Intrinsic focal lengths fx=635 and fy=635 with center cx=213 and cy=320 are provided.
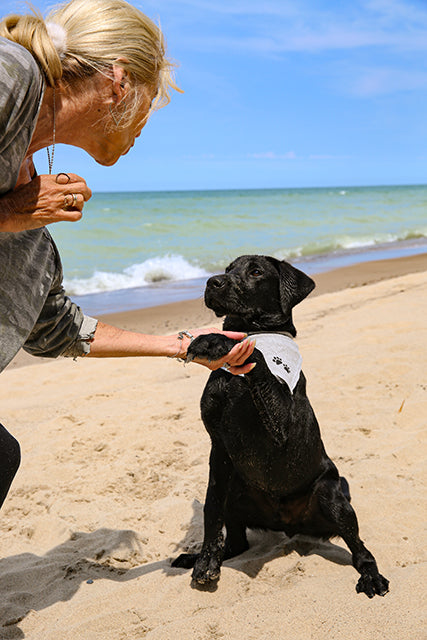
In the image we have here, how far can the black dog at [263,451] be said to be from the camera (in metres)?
2.96

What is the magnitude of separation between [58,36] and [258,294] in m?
1.60

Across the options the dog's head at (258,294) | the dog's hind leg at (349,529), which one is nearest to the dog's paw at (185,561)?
the dog's hind leg at (349,529)

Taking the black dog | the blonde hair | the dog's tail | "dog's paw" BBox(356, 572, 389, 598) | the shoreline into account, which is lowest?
the shoreline

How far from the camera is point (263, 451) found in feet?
9.89

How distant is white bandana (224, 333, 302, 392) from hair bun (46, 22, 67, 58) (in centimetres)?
Answer: 151

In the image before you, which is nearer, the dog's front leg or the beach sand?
the beach sand

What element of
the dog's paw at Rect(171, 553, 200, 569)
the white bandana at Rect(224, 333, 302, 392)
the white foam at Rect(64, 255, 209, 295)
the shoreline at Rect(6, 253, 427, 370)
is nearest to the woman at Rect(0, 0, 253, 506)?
the white bandana at Rect(224, 333, 302, 392)

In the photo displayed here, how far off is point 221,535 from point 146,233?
22156 mm

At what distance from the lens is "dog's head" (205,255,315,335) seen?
10.6ft

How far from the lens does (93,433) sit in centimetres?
519

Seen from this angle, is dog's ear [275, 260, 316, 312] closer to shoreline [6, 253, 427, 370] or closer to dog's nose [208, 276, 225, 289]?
dog's nose [208, 276, 225, 289]

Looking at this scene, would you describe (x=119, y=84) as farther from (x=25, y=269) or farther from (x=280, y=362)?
(x=280, y=362)

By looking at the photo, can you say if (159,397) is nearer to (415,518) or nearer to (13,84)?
(415,518)

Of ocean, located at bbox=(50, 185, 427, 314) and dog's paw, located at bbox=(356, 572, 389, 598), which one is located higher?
dog's paw, located at bbox=(356, 572, 389, 598)
